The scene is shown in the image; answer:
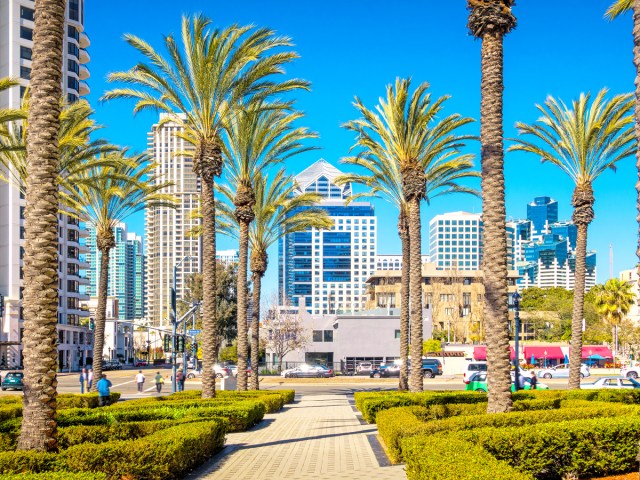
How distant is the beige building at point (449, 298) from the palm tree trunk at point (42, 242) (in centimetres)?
9175

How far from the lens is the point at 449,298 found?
11700 cm

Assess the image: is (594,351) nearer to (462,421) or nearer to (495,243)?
(495,243)

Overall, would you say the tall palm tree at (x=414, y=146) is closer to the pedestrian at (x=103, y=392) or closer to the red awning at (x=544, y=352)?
the pedestrian at (x=103, y=392)

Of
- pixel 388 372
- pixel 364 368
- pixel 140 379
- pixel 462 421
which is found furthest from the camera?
pixel 364 368

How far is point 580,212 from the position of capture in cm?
3438

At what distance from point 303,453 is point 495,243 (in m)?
6.52

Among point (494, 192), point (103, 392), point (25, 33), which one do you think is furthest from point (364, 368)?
point (25, 33)

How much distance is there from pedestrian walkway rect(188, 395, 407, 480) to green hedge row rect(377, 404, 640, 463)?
1.80 feet

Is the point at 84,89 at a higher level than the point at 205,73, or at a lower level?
higher

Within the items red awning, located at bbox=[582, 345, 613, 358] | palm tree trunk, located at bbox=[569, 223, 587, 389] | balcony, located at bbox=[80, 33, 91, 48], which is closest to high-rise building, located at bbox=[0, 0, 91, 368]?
balcony, located at bbox=[80, 33, 91, 48]

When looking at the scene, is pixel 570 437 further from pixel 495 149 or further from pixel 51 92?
pixel 51 92

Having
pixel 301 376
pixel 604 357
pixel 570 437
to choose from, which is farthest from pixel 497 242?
pixel 604 357

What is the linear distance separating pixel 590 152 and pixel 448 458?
84.9 feet

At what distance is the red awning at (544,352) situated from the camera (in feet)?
284
